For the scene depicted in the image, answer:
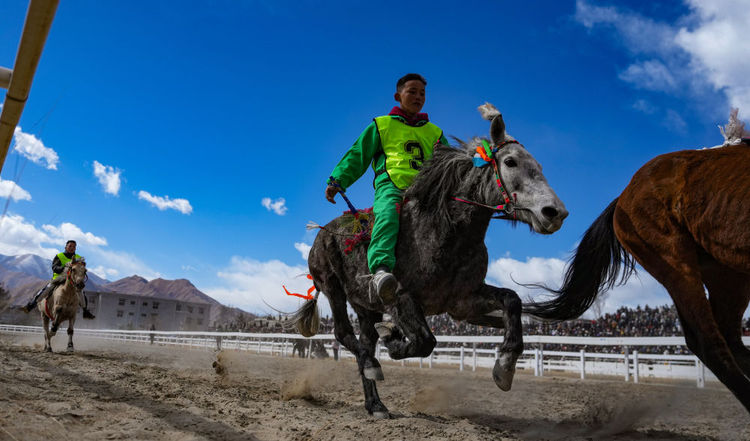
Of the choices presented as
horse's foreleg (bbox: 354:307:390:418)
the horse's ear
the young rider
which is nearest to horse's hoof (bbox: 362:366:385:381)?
horse's foreleg (bbox: 354:307:390:418)

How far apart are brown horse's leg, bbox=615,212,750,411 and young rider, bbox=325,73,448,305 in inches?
79.1

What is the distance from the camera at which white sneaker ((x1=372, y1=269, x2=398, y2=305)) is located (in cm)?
393

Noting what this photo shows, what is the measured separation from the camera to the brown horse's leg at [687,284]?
3.50m

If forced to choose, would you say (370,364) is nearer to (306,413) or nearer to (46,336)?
(306,413)

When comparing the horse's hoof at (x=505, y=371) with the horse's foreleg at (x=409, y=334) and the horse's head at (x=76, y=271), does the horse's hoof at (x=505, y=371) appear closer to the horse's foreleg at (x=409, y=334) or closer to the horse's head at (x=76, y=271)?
the horse's foreleg at (x=409, y=334)

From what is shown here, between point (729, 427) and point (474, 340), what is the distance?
1117cm

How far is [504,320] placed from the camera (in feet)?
12.9

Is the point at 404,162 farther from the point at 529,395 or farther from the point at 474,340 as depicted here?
the point at 474,340

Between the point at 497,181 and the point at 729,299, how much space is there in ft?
7.02

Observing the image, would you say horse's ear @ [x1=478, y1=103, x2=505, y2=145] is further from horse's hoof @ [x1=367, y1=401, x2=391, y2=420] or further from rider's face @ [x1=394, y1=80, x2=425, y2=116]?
horse's hoof @ [x1=367, y1=401, x2=391, y2=420]

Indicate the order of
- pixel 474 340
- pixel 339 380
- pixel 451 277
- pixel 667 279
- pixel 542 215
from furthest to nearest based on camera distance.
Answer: pixel 474 340
pixel 339 380
pixel 451 277
pixel 667 279
pixel 542 215

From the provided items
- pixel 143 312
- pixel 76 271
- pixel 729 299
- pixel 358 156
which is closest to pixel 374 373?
pixel 358 156

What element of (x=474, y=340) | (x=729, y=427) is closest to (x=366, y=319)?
(x=729, y=427)

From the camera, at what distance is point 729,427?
4660 mm
